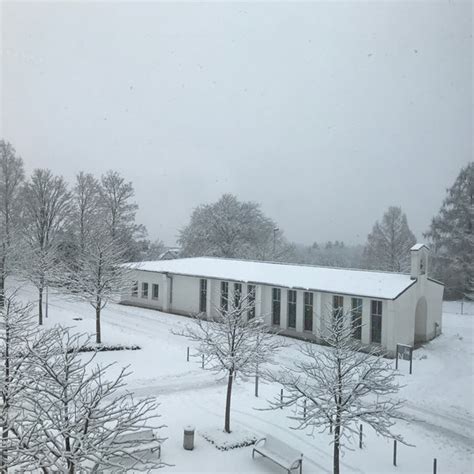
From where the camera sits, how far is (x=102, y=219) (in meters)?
48.1

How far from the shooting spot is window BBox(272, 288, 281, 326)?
2825 centimetres

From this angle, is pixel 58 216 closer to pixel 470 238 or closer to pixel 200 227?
pixel 200 227

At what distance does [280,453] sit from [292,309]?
16.1 meters

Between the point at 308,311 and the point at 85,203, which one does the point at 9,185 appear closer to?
the point at 85,203

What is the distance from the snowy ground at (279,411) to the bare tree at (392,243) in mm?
20599

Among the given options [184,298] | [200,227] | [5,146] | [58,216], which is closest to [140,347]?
[184,298]

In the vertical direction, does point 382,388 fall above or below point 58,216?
below

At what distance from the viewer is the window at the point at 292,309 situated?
27.4 m

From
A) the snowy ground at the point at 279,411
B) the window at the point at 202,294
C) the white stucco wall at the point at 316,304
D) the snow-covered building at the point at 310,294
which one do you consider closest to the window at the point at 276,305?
the snow-covered building at the point at 310,294

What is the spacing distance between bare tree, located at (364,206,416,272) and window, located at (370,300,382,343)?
2457 cm

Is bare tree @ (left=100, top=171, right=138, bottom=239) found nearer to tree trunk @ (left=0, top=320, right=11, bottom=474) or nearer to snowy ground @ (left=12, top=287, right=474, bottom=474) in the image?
snowy ground @ (left=12, top=287, right=474, bottom=474)

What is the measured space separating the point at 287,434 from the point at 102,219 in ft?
128

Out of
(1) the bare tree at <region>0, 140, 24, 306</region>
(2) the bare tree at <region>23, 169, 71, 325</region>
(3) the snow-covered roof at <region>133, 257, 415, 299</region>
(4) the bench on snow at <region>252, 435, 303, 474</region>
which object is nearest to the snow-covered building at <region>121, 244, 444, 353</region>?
(3) the snow-covered roof at <region>133, 257, 415, 299</region>

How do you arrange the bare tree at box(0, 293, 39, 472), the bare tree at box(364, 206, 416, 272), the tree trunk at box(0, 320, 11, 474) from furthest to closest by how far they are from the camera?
the bare tree at box(364, 206, 416, 272) < the bare tree at box(0, 293, 39, 472) < the tree trunk at box(0, 320, 11, 474)
